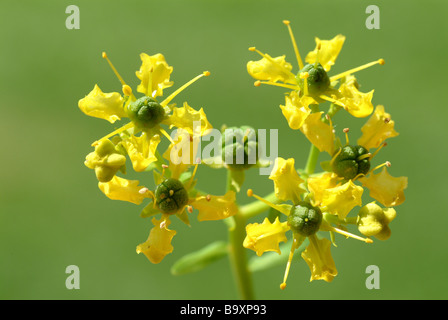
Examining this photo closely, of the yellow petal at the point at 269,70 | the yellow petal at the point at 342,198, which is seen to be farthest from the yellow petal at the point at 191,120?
the yellow petal at the point at 342,198

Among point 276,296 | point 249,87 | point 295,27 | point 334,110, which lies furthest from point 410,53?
point 334,110

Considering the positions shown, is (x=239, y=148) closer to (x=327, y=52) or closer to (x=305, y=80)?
(x=305, y=80)

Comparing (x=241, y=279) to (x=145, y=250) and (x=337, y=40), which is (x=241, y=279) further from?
(x=337, y=40)

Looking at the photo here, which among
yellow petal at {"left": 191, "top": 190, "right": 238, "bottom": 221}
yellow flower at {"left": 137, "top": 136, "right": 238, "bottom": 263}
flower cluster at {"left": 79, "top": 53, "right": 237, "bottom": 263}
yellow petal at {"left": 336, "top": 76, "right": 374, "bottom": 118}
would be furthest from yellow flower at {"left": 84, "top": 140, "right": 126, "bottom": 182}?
yellow petal at {"left": 336, "top": 76, "right": 374, "bottom": 118}

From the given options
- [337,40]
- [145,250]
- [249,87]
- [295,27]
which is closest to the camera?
[145,250]

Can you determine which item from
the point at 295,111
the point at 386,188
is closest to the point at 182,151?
the point at 295,111

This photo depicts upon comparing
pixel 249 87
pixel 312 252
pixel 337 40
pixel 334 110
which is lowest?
pixel 312 252

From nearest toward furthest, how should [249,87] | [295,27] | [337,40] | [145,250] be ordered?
[145,250] → [337,40] → [249,87] → [295,27]
